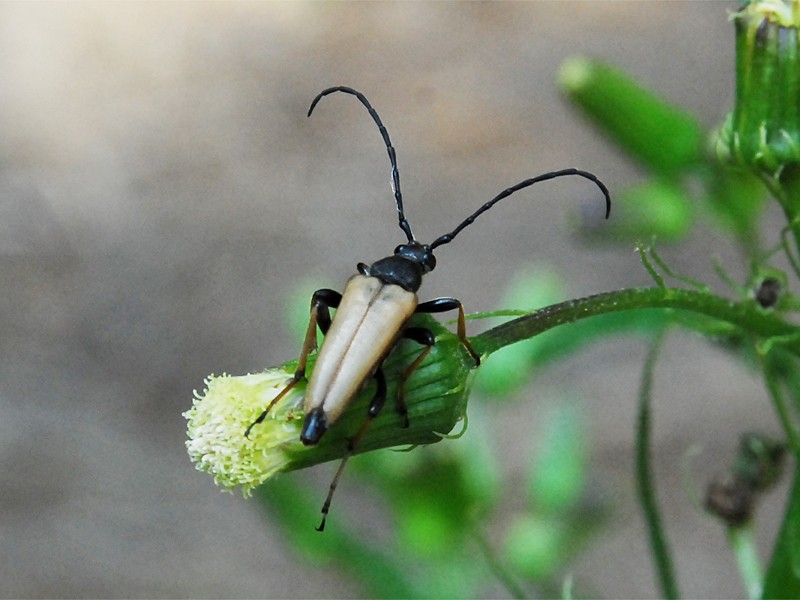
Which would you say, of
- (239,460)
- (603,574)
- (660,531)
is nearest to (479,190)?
(603,574)

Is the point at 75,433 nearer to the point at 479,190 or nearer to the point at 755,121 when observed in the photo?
the point at 479,190

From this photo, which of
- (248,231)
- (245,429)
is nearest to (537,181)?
(245,429)

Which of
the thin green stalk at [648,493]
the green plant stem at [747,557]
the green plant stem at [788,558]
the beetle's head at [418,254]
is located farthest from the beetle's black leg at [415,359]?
the green plant stem at [747,557]

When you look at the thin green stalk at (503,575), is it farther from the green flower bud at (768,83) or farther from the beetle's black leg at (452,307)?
the green flower bud at (768,83)

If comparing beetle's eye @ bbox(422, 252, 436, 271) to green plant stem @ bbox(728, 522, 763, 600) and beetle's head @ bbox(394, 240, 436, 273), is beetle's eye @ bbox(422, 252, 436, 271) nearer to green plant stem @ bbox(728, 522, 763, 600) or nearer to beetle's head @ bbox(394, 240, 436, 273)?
beetle's head @ bbox(394, 240, 436, 273)

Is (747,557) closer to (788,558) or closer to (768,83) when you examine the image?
(788,558)

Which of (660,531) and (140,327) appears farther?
(140,327)
